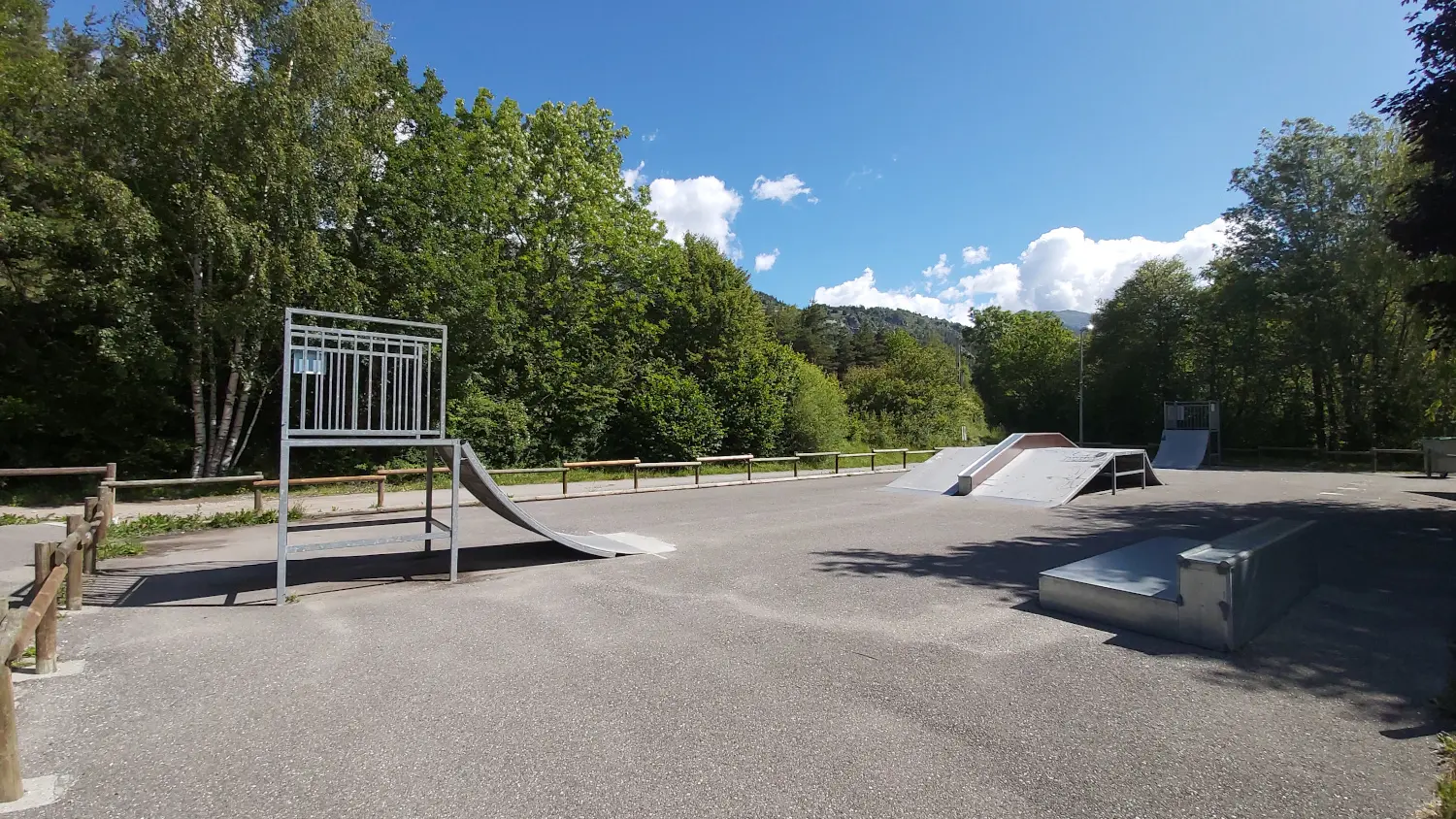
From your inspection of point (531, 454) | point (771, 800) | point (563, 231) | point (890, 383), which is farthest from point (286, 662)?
point (890, 383)

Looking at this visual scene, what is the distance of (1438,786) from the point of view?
2.58 metres

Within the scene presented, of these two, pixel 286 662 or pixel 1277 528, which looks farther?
pixel 1277 528

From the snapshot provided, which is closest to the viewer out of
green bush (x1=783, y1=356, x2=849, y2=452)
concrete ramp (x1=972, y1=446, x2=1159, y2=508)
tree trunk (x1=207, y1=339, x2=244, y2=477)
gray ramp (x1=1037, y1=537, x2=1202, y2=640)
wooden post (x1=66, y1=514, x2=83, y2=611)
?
gray ramp (x1=1037, y1=537, x2=1202, y2=640)

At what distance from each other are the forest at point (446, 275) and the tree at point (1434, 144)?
284mm

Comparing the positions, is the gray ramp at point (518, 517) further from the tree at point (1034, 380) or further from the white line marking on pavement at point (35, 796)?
the tree at point (1034, 380)

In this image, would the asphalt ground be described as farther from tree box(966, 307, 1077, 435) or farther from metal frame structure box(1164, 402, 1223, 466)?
tree box(966, 307, 1077, 435)

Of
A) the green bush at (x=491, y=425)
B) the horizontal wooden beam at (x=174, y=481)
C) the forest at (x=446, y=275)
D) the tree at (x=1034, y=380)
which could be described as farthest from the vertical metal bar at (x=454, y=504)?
the tree at (x=1034, y=380)

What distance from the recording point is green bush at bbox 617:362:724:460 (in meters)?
23.1

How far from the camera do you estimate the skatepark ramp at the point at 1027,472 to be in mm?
13422

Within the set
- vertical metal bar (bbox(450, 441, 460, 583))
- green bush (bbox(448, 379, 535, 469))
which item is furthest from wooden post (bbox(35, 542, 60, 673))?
green bush (bbox(448, 379, 535, 469))

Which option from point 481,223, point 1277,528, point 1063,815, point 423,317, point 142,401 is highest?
point 481,223

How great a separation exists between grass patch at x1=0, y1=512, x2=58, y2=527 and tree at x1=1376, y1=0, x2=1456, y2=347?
21.9 m

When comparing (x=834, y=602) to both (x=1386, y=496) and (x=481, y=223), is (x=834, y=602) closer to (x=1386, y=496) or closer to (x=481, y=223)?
(x=1386, y=496)

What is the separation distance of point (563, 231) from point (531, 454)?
25.3ft
